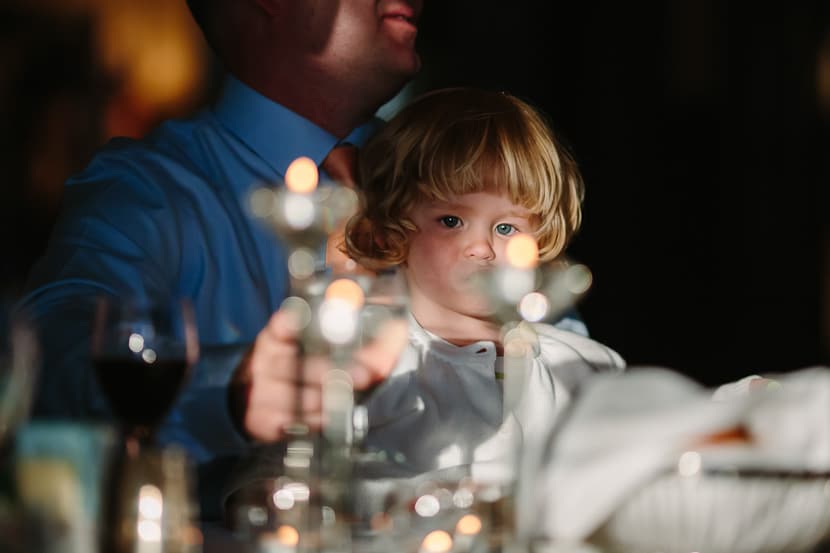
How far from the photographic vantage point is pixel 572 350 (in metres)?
1.92

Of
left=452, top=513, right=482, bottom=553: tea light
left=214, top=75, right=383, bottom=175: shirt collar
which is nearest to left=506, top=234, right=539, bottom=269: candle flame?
left=452, top=513, right=482, bottom=553: tea light

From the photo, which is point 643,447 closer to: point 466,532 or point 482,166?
point 466,532

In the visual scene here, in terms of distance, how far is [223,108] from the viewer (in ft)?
6.63

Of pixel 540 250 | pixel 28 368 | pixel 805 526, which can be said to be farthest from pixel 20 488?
pixel 540 250

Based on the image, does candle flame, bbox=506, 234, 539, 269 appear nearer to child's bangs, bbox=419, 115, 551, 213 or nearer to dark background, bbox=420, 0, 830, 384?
child's bangs, bbox=419, 115, 551, 213

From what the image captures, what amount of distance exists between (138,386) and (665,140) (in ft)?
11.6

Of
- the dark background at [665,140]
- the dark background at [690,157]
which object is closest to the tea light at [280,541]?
the dark background at [665,140]

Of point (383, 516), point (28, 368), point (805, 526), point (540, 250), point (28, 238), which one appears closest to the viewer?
point (805, 526)

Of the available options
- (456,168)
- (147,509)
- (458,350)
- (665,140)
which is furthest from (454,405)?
(665,140)

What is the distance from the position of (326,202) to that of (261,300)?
0.80 metres

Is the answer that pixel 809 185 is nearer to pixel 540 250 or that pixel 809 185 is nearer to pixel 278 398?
pixel 540 250

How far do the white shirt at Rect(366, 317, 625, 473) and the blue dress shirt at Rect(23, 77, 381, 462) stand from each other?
9.2 inches

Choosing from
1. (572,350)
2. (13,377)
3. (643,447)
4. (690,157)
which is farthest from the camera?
(690,157)

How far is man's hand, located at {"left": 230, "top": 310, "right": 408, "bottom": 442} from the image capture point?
1188 mm
